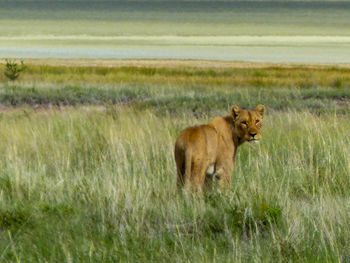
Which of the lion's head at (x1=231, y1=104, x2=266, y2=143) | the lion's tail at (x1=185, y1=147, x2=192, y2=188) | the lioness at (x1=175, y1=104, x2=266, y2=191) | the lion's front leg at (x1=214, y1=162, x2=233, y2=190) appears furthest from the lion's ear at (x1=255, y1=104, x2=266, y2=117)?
the lion's tail at (x1=185, y1=147, x2=192, y2=188)

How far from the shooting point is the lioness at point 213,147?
548 centimetres

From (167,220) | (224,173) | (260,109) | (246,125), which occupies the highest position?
(260,109)

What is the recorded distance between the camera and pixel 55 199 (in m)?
5.96

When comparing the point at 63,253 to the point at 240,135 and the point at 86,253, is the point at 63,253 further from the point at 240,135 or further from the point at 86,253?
the point at 240,135

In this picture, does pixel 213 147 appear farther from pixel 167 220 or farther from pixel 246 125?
pixel 167 220

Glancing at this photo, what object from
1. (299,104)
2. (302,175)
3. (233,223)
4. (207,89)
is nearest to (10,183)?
(233,223)

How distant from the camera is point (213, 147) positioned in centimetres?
562

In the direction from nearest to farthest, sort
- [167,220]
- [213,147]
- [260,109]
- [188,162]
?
[167,220] < [188,162] < [213,147] < [260,109]

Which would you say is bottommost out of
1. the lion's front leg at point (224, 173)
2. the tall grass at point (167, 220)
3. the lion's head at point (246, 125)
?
the tall grass at point (167, 220)

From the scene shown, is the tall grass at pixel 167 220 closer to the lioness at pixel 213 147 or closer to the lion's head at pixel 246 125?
the lioness at pixel 213 147

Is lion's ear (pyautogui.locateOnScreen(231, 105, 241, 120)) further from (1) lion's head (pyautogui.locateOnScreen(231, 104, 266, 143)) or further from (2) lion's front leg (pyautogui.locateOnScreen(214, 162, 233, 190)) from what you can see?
(2) lion's front leg (pyautogui.locateOnScreen(214, 162, 233, 190))

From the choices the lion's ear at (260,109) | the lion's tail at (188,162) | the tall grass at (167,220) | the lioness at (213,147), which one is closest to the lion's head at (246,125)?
the lioness at (213,147)

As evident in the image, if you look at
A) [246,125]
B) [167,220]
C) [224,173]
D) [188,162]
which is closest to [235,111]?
[246,125]

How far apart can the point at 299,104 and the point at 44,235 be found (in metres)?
14.5
